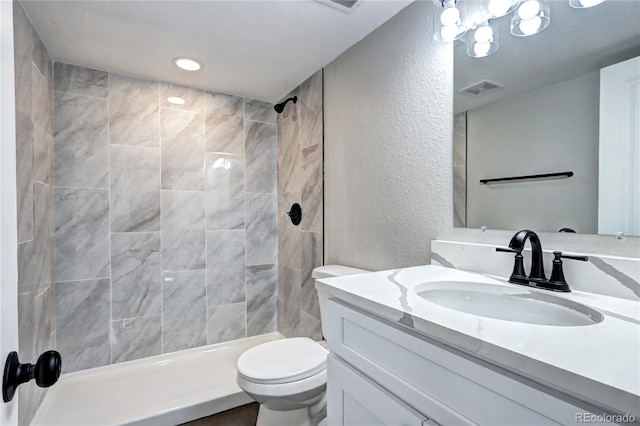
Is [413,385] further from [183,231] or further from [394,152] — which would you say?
[183,231]

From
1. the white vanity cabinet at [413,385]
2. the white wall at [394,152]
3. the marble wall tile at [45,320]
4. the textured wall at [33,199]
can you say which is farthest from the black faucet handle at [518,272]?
the marble wall tile at [45,320]

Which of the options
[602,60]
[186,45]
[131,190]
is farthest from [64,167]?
[602,60]

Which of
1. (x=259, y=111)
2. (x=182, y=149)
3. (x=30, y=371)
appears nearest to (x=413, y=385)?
(x=30, y=371)

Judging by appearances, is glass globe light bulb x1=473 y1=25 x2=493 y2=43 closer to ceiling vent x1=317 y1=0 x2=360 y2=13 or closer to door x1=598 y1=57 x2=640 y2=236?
door x1=598 y1=57 x2=640 y2=236

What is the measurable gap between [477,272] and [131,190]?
7.24ft

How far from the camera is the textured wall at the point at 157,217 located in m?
2.01

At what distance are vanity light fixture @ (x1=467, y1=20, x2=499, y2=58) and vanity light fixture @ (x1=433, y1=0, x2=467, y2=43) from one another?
0.05 metres

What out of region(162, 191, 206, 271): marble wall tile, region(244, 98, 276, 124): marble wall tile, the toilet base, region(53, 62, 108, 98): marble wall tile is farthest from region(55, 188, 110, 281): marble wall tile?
the toilet base

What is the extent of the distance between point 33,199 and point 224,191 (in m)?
1.17

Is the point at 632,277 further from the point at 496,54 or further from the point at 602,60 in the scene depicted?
the point at 496,54

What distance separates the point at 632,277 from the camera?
78 centimetres

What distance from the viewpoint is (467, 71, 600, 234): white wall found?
2.94ft

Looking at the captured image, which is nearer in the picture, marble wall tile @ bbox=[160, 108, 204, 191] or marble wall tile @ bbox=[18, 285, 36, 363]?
marble wall tile @ bbox=[18, 285, 36, 363]

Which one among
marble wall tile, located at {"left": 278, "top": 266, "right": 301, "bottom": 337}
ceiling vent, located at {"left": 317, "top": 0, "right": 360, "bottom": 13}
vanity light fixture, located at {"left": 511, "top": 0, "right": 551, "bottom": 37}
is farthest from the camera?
marble wall tile, located at {"left": 278, "top": 266, "right": 301, "bottom": 337}
